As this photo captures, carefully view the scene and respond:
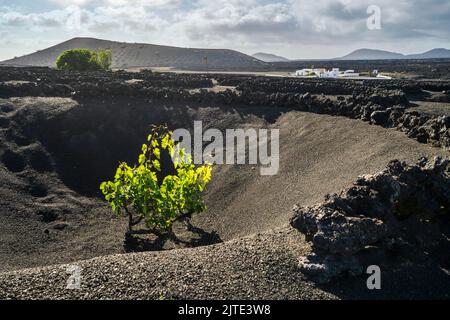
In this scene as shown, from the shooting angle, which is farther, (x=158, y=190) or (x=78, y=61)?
(x=78, y=61)

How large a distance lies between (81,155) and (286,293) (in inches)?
862

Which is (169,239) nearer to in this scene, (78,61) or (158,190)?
A: (158,190)

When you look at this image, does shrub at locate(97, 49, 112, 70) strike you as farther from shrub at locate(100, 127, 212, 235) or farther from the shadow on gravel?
shrub at locate(100, 127, 212, 235)

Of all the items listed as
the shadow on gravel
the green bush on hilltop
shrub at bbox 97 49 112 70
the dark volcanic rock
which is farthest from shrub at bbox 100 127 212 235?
shrub at bbox 97 49 112 70

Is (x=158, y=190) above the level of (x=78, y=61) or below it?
below

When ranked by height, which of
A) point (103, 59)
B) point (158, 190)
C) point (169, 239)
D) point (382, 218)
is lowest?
point (169, 239)

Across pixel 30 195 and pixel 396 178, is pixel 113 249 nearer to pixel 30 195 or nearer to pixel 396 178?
pixel 30 195

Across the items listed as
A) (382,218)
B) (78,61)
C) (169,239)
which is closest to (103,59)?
(78,61)

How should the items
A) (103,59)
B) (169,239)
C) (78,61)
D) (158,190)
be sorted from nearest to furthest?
(158,190) < (169,239) < (78,61) < (103,59)

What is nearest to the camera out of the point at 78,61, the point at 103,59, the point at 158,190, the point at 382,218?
the point at 382,218

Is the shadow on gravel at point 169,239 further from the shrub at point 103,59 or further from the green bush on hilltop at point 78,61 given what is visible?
the shrub at point 103,59

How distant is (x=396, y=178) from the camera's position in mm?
12812

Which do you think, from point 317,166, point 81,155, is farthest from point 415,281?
point 81,155
